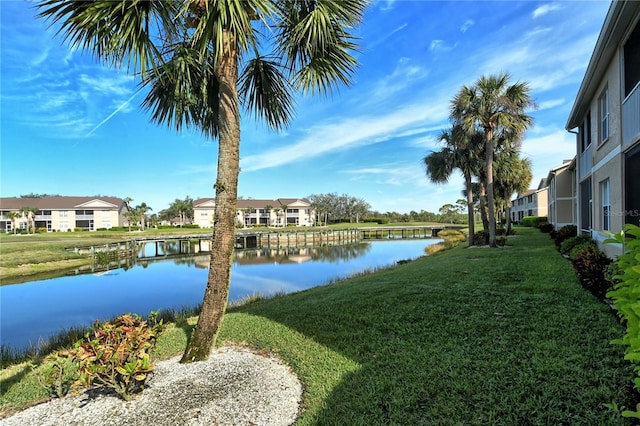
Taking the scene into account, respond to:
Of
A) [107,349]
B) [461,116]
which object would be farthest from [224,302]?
[461,116]

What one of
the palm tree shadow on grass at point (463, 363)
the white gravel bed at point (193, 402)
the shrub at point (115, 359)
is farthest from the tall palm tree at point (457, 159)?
the shrub at point (115, 359)

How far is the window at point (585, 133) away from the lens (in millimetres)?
11047

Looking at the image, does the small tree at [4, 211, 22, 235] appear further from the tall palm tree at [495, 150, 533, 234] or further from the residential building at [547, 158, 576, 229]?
the residential building at [547, 158, 576, 229]

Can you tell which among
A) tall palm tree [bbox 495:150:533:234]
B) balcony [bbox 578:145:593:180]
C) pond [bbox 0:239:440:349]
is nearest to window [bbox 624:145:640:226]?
balcony [bbox 578:145:593:180]

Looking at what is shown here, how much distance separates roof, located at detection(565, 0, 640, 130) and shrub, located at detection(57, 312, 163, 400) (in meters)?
8.78

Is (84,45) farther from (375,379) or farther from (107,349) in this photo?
(375,379)

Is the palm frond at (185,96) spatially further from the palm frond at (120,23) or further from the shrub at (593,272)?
the shrub at (593,272)

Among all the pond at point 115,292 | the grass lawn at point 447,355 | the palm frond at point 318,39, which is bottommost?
the pond at point 115,292

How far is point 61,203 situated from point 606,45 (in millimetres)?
73653

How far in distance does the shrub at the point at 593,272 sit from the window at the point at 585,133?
6561mm

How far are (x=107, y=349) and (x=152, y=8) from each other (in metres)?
3.87

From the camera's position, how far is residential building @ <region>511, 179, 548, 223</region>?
39.8 meters

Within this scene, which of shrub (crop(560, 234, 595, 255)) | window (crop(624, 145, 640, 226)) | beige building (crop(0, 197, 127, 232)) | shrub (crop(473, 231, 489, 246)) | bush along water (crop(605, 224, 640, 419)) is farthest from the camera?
beige building (crop(0, 197, 127, 232))

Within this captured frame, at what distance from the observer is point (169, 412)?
10.3 ft
